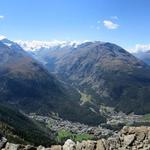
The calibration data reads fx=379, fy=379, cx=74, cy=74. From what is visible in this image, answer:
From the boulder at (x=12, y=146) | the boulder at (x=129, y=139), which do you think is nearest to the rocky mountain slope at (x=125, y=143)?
the boulder at (x=129, y=139)

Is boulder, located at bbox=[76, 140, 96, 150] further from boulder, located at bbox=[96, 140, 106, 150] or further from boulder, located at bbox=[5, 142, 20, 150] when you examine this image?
boulder, located at bbox=[5, 142, 20, 150]

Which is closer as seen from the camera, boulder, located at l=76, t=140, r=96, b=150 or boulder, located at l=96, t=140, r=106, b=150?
boulder, located at l=96, t=140, r=106, b=150

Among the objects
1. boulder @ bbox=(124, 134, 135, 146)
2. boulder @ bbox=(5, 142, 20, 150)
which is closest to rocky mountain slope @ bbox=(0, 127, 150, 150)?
boulder @ bbox=(124, 134, 135, 146)

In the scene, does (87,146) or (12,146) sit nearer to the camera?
(87,146)

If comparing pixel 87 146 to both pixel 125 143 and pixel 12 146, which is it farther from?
pixel 12 146

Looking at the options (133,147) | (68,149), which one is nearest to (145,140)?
(133,147)

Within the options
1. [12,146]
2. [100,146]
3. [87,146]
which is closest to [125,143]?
[100,146]

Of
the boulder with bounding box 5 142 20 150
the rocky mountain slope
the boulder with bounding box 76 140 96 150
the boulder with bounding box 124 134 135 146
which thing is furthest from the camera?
the boulder with bounding box 5 142 20 150

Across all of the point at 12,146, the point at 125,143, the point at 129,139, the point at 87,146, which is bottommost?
the point at 12,146

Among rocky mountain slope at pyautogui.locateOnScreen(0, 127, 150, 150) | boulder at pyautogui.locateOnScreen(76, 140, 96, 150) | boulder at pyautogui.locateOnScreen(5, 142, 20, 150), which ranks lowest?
boulder at pyautogui.locateOnScreen(5, 142, 20, 150)

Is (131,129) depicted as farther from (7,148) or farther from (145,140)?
(7,148)

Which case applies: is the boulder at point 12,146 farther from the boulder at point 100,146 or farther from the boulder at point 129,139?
the boulder at point 129,139
